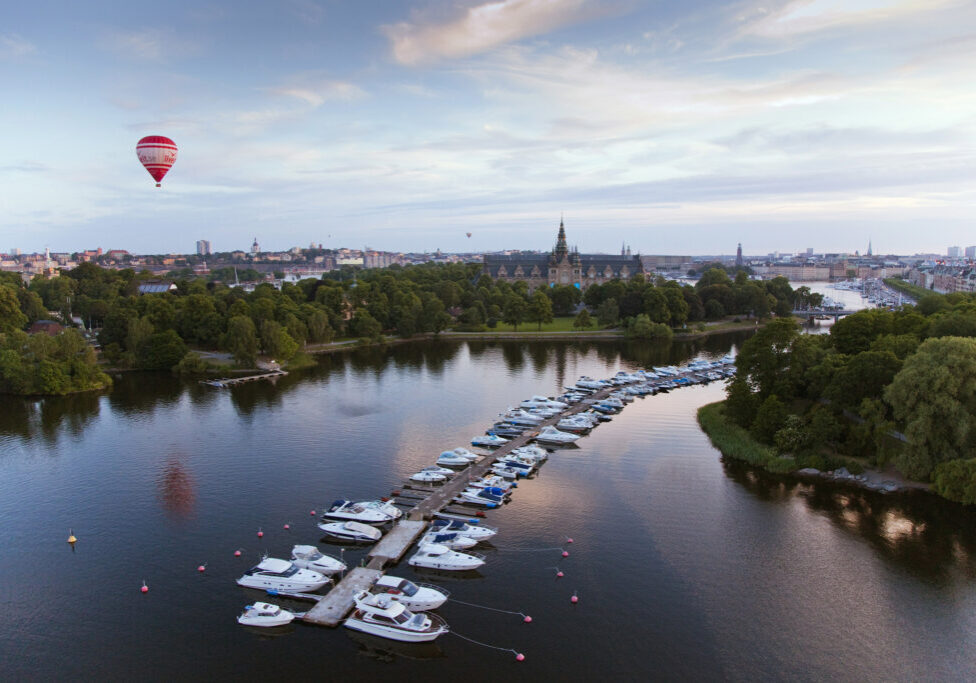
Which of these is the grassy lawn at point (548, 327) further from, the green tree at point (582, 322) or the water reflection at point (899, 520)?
the water reflection at point (899, 520)

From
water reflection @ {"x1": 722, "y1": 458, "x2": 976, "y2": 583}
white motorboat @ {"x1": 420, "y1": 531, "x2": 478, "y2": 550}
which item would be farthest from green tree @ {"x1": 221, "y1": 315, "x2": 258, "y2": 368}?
water reflection @ {"x1": 722, "y1": 458, "x2": 976, "y2": 583}

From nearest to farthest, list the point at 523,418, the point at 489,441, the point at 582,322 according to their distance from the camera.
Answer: the point at 489,441, the point at 523,418, the point at 582,322

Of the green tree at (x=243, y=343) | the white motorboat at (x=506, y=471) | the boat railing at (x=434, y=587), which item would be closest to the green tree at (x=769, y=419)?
the white motorboat at (x=506, y=471)

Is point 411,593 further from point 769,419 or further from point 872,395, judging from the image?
point 872,395

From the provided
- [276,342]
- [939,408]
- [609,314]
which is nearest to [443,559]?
[939,408]

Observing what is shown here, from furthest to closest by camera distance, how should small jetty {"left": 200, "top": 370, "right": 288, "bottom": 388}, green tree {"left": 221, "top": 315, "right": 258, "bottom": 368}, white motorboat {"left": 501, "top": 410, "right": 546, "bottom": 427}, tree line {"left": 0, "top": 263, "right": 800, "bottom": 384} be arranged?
tree line {"left": 0, "top": 263, "right": 800, "bottom": 384} < green tree {"left": 221, "top": 315, "right": 258, "bottom": 368} < small jetty {"left": 200, "top": 370, "right": 288, "bottom": 388} < white motorboat {"left": 501, "top": 410, "right": 546, "bottom": 427}

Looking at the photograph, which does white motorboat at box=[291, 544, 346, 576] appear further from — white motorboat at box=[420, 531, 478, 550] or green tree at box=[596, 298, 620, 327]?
green tree at box=[596, 298, 620, 327]

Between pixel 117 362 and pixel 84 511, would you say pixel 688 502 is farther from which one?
pixel 117 362
